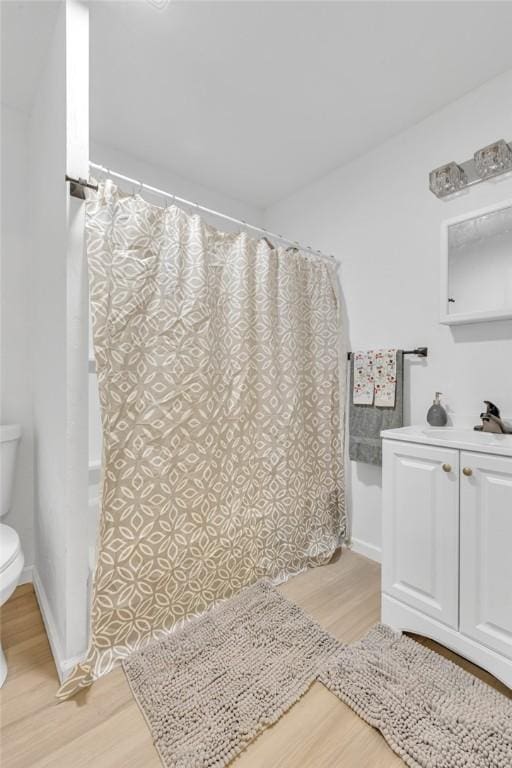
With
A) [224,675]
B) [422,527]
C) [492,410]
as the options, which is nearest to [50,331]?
[224,675]

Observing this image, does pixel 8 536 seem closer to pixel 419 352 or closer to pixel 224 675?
pixel 224 675

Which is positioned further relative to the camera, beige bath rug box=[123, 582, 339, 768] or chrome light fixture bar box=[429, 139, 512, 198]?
chrome light fixture bar box=[429, 139, 512, 198]

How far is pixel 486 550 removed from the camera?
1273mm

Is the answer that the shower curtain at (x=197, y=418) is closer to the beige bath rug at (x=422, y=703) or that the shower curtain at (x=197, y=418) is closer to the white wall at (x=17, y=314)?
the beige bath rug at (x=422, y=703)

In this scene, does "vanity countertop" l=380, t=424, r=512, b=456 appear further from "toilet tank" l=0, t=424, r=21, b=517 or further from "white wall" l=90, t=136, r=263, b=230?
"white wall" l=90, t=136, r=263, b=230

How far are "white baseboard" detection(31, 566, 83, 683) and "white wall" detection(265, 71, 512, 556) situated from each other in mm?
1645

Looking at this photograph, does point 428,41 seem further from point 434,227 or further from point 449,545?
point 449,545

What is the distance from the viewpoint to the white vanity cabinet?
1.24 m

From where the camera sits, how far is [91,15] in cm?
139

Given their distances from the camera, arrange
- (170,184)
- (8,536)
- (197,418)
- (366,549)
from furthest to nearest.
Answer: (170,184)
(366,549)
(197,418)
(8,536)

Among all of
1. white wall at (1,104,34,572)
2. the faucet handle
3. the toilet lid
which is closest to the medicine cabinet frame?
→ the faucet handle

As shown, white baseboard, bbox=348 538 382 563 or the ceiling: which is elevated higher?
the ceiling

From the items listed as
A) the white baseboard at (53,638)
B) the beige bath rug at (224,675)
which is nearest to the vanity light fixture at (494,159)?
the beige bath rug at (224,675)

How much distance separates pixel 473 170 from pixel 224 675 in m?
2.42
